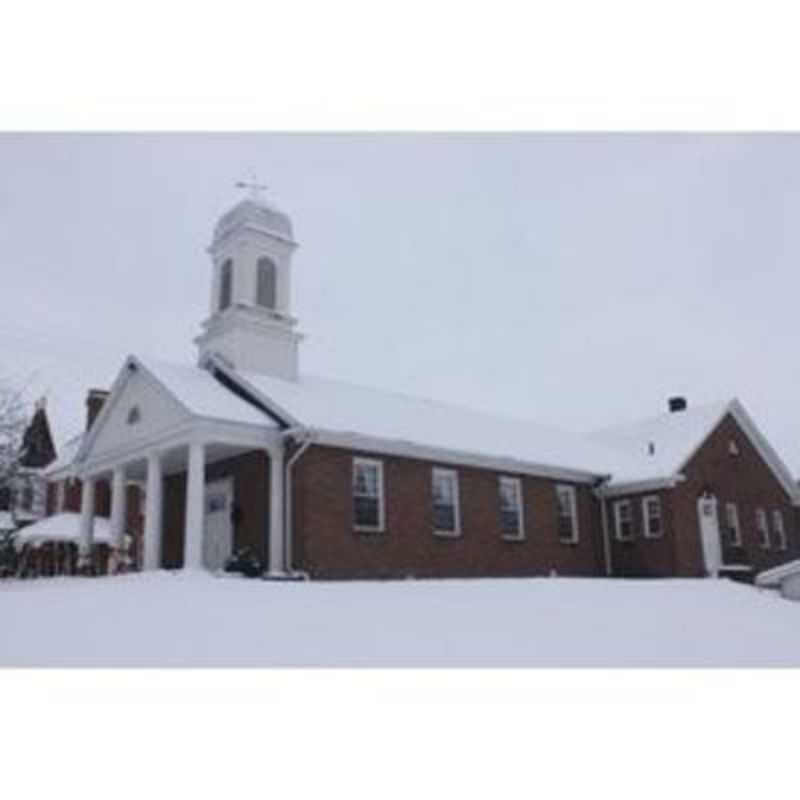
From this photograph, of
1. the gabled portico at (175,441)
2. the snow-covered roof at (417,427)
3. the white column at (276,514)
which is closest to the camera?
the gabled portico at (175,441)

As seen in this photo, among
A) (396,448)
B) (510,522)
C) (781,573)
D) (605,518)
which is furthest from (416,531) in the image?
(605,518)

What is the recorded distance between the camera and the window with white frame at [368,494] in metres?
18.1

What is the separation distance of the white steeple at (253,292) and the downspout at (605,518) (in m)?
8.21

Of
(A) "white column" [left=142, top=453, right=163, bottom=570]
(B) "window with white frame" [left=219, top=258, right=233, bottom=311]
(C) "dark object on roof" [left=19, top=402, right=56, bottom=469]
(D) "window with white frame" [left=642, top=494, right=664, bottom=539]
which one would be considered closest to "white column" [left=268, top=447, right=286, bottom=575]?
(A) "white column" [left=142, top=453, right=163, bottom=570]

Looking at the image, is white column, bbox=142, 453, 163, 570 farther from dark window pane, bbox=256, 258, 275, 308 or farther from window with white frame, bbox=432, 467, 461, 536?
window with white frame, bbox=432, 467, 461, 536

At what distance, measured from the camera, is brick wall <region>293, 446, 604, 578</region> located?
17.3 meters

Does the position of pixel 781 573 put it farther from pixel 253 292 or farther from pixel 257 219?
pixel 257 219

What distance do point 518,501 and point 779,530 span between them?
1008 centimetres

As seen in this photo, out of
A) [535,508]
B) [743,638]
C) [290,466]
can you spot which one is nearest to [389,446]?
[290,466]

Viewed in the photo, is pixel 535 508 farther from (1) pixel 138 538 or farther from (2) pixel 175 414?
(1) pixel 138 538

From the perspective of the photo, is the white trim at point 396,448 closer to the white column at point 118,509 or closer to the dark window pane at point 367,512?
the dark window pane at point 367,512

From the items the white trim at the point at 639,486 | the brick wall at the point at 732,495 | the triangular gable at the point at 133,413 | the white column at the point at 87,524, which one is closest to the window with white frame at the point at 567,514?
the white trim at the point at 639,486

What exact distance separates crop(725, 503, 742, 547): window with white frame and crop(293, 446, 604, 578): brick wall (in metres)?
4.07

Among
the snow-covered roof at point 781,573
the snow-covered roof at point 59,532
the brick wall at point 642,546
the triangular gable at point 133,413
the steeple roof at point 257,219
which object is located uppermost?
the steeple roof at point 257,219
